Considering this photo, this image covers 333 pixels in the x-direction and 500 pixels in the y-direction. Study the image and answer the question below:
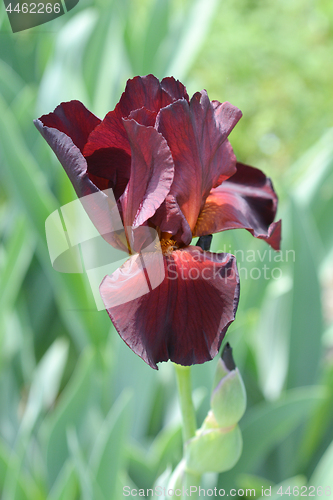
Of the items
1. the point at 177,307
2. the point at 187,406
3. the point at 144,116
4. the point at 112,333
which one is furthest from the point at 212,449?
the point at 112,333

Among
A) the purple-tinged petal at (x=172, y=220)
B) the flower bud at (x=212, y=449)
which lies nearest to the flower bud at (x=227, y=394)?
the flower bud at (x=212, y=449)

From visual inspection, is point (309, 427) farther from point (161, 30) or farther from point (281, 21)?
point (281, 21)

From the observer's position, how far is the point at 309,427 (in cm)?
86

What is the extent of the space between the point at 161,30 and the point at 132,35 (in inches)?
4.1

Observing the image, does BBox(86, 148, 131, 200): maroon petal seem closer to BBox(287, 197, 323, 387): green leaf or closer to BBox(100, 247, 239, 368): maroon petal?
BBox(100, 247, 239, 368): maroon petal

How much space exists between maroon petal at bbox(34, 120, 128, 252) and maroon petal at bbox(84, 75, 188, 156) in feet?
0.10

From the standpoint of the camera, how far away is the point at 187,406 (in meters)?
0.37

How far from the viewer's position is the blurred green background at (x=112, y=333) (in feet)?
2.27

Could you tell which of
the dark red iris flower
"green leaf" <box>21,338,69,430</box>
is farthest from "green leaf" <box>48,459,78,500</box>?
the dark red iris flower

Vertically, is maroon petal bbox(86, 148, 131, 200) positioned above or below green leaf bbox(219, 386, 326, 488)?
above

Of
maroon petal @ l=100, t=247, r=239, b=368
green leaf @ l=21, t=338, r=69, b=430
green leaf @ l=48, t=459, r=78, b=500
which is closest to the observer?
maroon petal @ l=100, t=247, r=239, b=368

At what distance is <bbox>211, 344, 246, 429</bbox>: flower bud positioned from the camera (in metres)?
0.37

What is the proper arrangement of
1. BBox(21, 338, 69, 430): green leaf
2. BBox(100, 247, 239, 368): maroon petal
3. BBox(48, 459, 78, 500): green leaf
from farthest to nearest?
BBox(21, 338, 69, 430): green leaf → BBox(48, 459, 78, 500): green leaf → BBox(100, 247, 239, 368): maroon petal

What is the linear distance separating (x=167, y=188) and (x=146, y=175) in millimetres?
18
